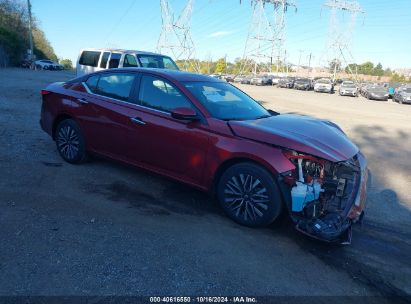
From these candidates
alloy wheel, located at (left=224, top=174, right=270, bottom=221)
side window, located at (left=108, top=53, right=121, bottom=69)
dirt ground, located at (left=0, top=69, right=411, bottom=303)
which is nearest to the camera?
dirt ground, located at (left=0, top=69, right=411, bottom=303)

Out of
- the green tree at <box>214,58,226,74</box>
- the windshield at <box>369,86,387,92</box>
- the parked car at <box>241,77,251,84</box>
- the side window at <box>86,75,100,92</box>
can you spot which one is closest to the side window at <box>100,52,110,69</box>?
the side window at <box>86,75,100,92</box>

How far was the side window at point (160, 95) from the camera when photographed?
4602mm

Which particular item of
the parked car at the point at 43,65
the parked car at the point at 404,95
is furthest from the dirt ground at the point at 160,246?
the parked car at the point at 43,65

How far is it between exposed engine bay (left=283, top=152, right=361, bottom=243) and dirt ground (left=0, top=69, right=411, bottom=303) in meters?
0.30

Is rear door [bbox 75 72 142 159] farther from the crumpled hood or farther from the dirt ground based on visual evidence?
the crumpled hood

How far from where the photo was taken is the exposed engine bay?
11.8 ft

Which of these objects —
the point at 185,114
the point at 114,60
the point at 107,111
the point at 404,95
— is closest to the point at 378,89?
the point at 404,95

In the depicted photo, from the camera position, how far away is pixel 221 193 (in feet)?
14.0

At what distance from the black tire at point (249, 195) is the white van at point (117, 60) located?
30.8 ft

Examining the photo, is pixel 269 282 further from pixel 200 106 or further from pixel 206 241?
pixel 200 106

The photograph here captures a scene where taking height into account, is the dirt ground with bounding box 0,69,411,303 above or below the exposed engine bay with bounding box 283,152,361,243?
below

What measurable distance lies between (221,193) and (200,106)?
1064 millimetres

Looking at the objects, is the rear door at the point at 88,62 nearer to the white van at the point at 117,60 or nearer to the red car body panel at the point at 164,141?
the white van at the point at 117,60

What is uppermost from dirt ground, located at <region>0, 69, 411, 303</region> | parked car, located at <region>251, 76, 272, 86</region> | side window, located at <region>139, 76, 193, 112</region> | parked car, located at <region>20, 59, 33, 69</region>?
parked car, located at <region>251, 76, 272, 86</region>
